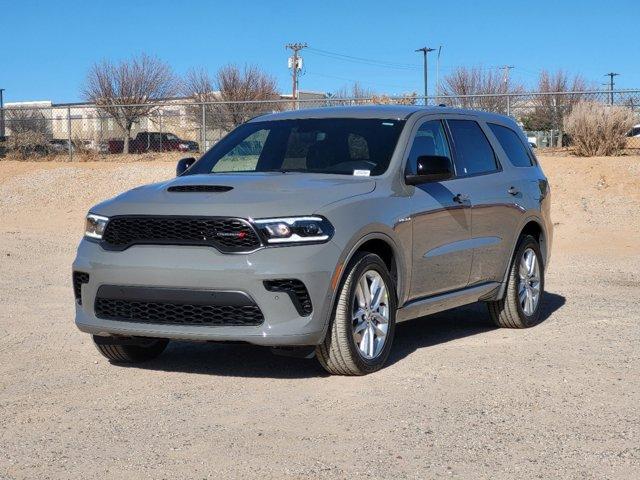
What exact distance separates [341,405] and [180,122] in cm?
2712

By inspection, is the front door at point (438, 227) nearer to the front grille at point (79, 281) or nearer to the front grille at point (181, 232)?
the front grille at point (181, 232)

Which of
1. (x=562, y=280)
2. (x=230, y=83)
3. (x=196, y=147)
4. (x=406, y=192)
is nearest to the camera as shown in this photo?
(x=406, y=192)

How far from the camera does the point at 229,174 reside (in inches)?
314

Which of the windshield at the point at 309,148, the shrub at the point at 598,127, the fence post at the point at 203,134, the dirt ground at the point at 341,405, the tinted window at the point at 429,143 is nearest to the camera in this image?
the dirt ground at the point at 341,405

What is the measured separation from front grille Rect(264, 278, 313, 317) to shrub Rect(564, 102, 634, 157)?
65.2 feet

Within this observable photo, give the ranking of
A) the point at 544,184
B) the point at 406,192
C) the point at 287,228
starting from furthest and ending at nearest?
1. the point at 544,184
2. the point at 406,192
3. the point at 287,228

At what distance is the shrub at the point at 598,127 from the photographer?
2523cm

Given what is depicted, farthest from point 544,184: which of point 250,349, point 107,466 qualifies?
point 107,466

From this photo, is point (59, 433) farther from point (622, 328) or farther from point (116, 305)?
point (622, 328)

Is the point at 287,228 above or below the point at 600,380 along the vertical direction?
above

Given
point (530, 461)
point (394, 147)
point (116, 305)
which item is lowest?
point (530, 461)

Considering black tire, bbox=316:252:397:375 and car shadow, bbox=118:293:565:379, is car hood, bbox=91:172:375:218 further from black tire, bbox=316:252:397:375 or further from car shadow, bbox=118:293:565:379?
car shadow, bbox=118:293:565:379

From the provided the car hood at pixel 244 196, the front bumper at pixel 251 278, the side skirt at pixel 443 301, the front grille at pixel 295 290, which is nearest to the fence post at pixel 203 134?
the side skirt at pixel 443 301

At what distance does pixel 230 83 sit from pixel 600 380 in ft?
127
